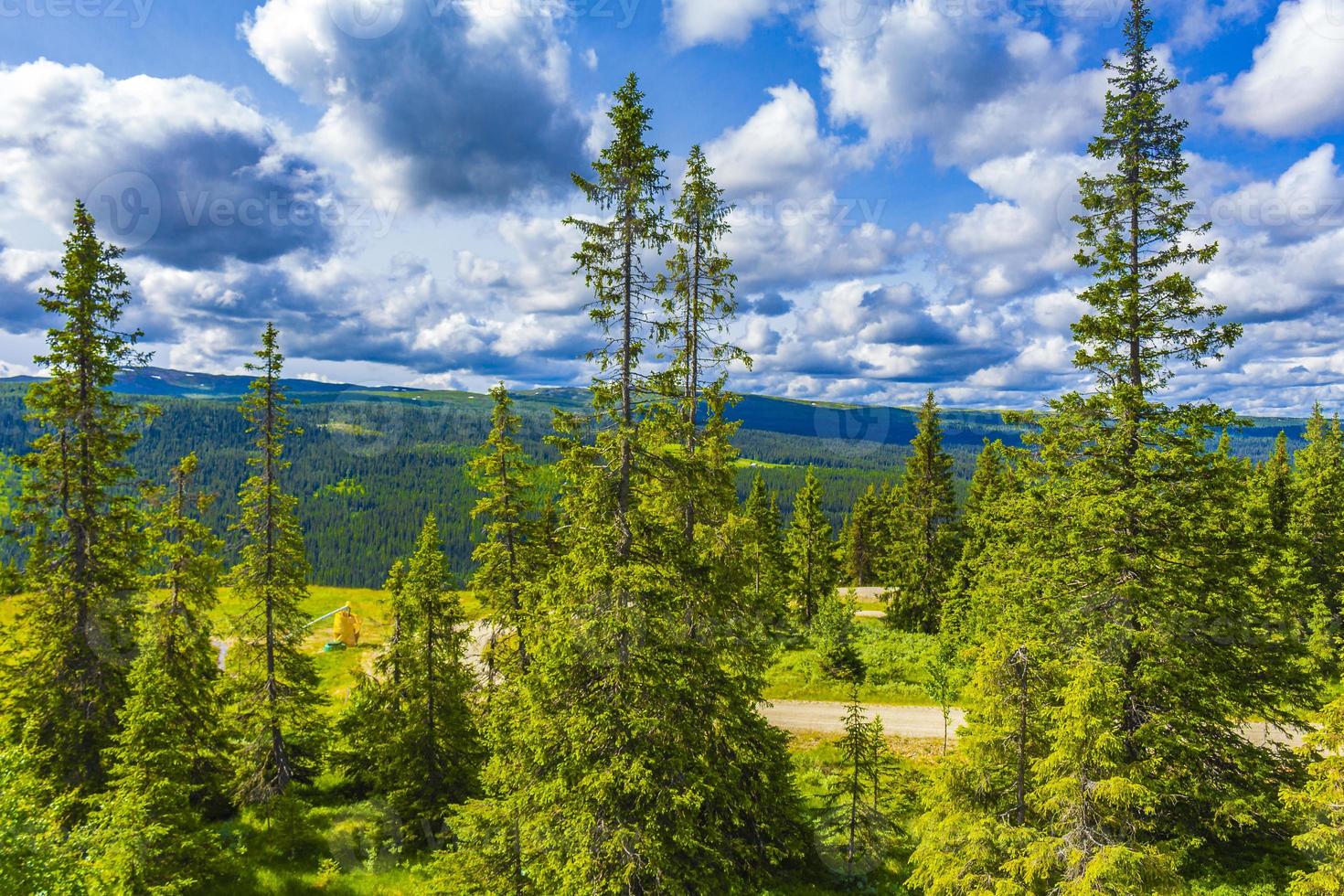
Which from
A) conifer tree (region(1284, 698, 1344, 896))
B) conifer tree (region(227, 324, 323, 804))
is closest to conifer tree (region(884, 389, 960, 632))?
conifer tree (region(1284, 698, 1344, 896))

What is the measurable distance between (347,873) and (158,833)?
264 inches

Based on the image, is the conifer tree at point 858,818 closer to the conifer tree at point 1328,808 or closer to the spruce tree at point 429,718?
the conifer tree at point 1328,808

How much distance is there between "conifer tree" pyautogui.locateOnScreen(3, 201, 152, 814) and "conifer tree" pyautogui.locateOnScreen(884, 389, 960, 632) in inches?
1562

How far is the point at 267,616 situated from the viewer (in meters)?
20.8

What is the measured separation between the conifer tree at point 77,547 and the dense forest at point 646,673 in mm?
85

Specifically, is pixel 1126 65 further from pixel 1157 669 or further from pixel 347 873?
pixel 347 873

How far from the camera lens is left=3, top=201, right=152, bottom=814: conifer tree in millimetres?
17250

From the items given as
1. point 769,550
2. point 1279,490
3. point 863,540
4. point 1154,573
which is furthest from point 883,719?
point 863,540

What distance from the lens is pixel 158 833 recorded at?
46.4 feet

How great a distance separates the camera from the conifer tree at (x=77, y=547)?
1725 cm

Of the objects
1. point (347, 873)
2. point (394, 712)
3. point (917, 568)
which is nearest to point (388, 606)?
point (394, 712)

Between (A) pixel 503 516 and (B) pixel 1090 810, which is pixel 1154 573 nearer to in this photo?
(B) pixel 1090 810

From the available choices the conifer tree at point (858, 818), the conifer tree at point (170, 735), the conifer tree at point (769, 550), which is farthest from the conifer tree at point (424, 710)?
the conifer tree at point (858, 818)

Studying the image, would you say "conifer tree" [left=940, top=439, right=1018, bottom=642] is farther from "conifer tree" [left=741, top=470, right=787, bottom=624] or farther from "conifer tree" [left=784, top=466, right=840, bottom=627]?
"conifer tree" [left=784, top=466, right=840, bottom=627]
